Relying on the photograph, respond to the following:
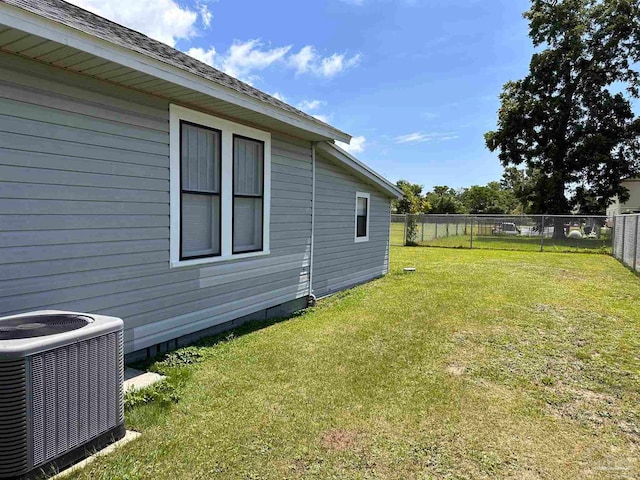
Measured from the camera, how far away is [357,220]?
8570 millimetres

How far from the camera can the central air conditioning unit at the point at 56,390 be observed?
186 centimetres

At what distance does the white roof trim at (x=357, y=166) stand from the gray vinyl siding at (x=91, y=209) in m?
3.08

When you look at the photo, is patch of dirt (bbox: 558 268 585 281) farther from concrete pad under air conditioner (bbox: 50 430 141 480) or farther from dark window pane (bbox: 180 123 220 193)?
concrete pad under air conditioner (bbox: 50 430 141 480)

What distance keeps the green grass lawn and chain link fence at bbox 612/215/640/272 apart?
5.21 meters

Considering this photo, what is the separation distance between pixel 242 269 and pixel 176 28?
6220 millimetres

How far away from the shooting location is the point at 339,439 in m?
2.56

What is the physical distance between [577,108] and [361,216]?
21.6 meters

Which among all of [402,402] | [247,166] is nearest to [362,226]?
[247,166]

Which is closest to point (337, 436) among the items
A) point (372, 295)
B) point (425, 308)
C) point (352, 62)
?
point (425, 308)

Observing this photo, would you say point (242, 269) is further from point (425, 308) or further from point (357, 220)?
point (357, 220)

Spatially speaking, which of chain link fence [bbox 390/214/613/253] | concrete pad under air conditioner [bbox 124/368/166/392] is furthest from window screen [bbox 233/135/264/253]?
chain link fence [bbox 390/214/613/253]

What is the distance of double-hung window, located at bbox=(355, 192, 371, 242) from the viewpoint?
8.57m

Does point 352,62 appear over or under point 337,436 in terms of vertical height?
over

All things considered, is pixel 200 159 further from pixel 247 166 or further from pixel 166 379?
pixel 166 379
